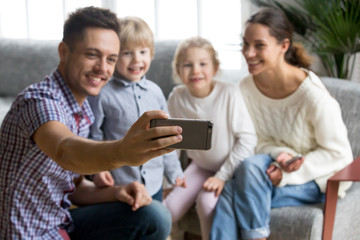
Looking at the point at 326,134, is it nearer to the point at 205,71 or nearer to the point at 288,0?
the point at 205,71

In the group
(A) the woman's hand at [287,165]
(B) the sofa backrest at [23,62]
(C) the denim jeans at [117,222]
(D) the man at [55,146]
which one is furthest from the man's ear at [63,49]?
(B) the sofa backrest at [23,62]

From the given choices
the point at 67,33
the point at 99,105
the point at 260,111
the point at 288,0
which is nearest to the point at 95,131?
the point at 99,105

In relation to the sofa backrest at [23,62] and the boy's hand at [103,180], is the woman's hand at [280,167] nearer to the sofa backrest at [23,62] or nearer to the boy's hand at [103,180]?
the boy's hand at [103,180]

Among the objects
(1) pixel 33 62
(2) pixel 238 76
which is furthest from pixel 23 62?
(2) pixel 238 76

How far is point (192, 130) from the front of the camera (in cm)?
48

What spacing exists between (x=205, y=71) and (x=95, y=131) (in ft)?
1.07

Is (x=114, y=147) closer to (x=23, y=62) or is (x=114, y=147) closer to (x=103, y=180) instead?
(x=103, y=180)

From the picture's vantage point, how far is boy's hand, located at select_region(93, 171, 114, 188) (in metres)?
0.99

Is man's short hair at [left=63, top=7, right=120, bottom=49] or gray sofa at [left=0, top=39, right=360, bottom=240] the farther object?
gray sofa at [left=0, top=39, right=360, bottom=240]

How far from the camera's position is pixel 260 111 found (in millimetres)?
1267

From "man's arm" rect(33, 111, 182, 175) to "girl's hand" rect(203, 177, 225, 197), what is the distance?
599mm

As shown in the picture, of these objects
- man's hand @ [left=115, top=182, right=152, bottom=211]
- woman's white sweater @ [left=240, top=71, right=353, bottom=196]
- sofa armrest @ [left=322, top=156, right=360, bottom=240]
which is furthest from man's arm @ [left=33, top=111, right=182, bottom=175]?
woman's white sweater @ [left=240, top=71, right=353, bottom=196]

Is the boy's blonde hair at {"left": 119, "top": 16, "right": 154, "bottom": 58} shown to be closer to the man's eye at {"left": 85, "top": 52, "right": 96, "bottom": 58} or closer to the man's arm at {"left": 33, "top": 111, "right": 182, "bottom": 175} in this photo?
the man's eye at {"left": 85, "top": 52, "right": 96, "bottom": 58}

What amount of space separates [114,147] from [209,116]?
2.38 feet
